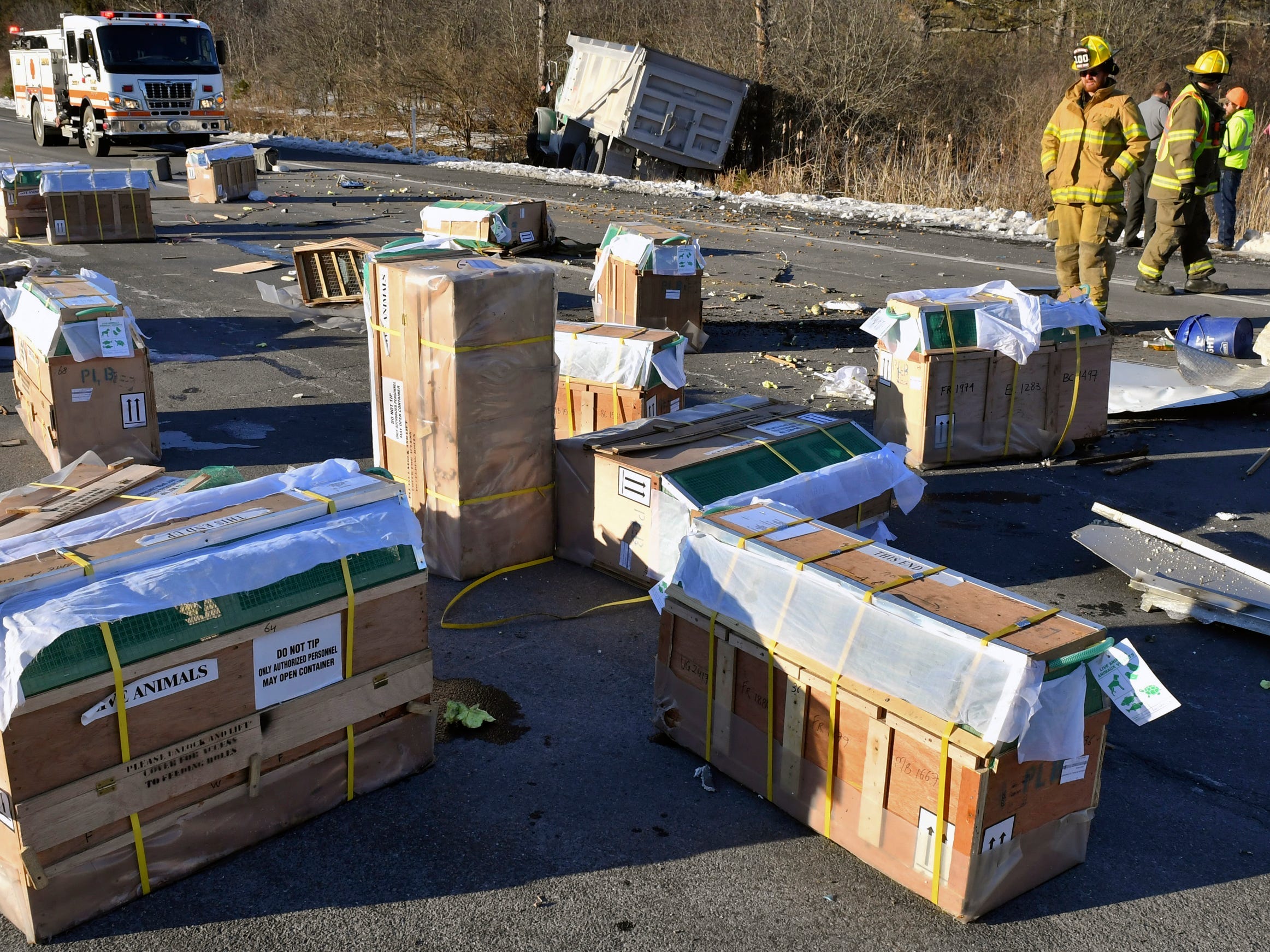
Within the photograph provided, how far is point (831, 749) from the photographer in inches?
145

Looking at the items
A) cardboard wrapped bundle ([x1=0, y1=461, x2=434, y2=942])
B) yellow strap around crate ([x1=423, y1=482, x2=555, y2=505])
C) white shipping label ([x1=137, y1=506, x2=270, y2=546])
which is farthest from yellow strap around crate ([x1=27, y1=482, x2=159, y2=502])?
yellow strap around crate ([x1=423, y1=482, x2=555, y2=505])

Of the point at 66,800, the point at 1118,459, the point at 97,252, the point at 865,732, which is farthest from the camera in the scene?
the point at 97,252

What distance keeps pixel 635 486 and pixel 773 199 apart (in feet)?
52.5

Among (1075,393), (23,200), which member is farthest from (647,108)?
(1075,393)

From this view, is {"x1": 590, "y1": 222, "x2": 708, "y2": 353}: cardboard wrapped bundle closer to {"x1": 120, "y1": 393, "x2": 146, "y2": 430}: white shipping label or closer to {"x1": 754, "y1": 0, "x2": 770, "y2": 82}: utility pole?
{"x1": 120, "y1": 393, "x2": 146, "y2": 430}: white shipping label

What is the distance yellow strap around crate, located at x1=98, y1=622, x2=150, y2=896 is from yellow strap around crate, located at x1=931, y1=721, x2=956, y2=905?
2.35m

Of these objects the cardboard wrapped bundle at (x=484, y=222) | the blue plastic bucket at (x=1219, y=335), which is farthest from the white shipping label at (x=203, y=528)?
the cardboard wrapped bundle at (x=484, y=222)

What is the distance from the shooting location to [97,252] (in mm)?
14852

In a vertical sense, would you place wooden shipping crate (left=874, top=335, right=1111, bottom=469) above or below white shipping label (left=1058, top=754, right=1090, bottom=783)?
above

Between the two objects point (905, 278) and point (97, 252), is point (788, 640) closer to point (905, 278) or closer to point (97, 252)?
point (905, 278)

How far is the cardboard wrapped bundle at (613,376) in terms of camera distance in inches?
271

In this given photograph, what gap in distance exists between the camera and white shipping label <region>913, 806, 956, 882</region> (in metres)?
3.37

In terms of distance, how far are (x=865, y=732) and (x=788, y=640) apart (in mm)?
392

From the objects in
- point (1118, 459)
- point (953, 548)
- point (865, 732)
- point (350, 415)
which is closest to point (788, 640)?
point (865, 732)
